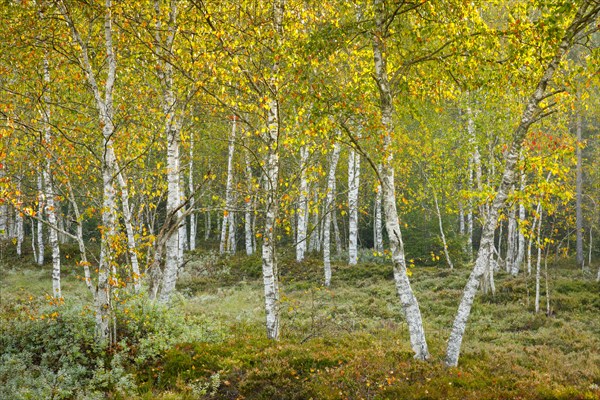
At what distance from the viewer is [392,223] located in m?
9.41

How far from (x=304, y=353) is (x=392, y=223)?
372 centimetres

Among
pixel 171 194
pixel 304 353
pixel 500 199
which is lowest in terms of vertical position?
pixel 304 353

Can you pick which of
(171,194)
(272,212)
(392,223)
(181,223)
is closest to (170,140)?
(171,194)

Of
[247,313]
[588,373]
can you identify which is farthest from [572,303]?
[247,313]

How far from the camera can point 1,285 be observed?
2239 centimetres

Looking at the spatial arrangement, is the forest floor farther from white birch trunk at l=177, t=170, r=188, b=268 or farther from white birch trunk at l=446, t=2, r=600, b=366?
white birch trunk at l=177, t=170, r=188, b=268

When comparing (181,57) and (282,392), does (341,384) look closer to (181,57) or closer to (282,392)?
(282,392)

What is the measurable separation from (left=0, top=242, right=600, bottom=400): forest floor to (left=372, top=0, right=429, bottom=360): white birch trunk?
1.91ft

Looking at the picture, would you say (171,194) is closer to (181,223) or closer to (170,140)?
(181,223)

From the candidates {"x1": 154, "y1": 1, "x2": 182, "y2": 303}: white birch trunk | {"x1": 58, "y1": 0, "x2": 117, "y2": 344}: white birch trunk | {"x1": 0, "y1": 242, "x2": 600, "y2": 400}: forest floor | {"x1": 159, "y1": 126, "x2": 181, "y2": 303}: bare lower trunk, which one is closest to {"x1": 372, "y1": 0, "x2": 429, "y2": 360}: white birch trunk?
{"x1": 0, "y1": 242, "x2": 600, "y2": 400}: forest floor

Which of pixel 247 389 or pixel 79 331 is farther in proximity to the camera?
pixel 79 331

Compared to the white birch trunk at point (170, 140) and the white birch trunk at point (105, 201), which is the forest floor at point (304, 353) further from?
the white birch trunk at point (170, 140)

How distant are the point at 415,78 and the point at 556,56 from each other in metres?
3.46

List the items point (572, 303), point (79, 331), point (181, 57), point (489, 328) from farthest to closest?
point (572, 303) < point (489, 328) < point (181, 57) < point (79, 331)
